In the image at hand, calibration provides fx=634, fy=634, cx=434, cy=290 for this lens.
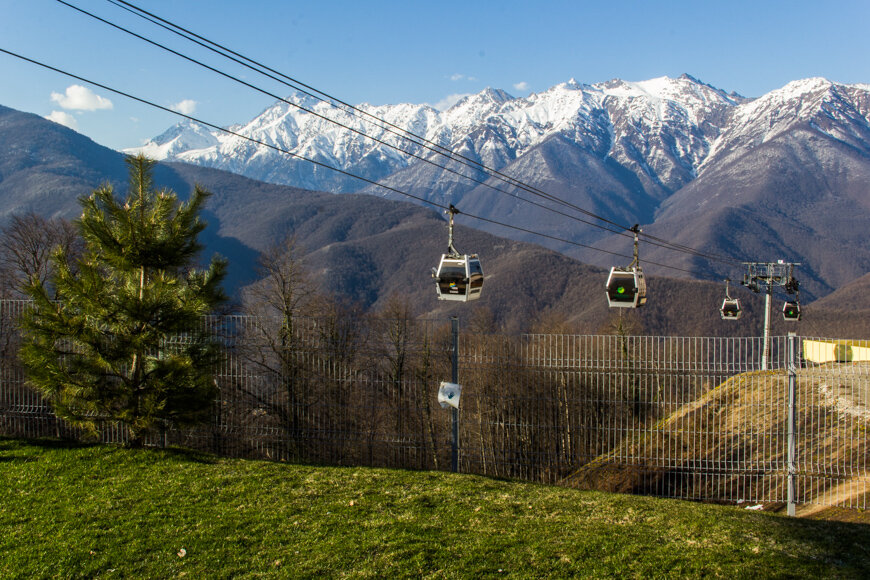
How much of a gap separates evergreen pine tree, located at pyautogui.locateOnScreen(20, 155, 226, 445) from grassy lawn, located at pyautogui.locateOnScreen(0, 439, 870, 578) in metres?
0.89

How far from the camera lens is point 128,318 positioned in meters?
8.70

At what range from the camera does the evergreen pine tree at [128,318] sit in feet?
27.9

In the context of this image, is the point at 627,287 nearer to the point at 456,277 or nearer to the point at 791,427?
the point at 456,277

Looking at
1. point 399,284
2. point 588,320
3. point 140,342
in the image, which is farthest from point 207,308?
point 399,284

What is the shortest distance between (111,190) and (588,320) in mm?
89499

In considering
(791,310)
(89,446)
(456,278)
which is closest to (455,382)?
(456,278)

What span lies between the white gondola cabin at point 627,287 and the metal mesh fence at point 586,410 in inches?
98.4

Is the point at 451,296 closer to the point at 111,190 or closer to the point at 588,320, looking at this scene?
the point at 111,190

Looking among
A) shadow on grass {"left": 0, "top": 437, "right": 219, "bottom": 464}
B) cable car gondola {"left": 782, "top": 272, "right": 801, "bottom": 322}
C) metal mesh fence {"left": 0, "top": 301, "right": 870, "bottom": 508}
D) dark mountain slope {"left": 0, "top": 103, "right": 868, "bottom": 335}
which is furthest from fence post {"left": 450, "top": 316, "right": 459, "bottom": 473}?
dark mountain slope {"left": 0, "top": 103, "right": 868, "bottom": 335}

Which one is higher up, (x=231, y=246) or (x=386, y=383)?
(x=231, y=246)

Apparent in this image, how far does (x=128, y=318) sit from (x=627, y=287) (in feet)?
29.4

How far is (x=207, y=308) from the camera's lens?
354 inches

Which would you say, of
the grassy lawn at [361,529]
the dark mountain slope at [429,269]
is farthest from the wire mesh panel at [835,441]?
the dark mountain slope at [429,269]

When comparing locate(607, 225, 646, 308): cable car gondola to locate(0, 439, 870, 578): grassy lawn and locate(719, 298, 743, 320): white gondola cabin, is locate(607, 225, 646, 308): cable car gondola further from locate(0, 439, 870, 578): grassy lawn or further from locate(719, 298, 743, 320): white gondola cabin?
locate(719, 298, 743, 320): white gondola cabin
